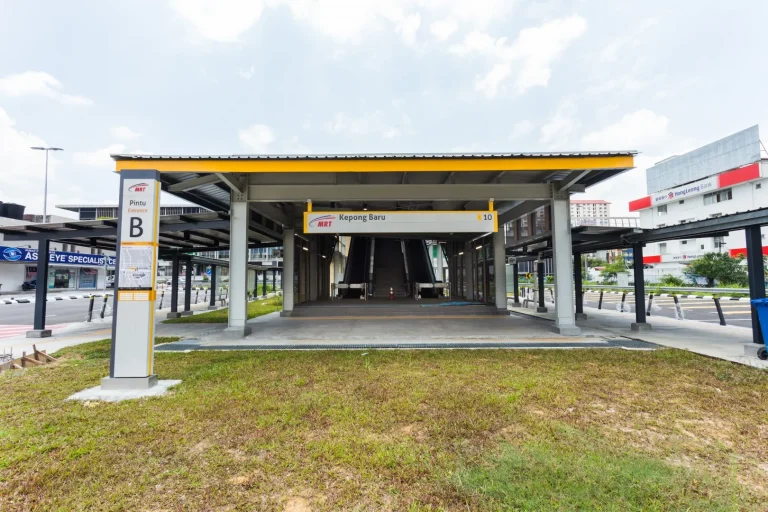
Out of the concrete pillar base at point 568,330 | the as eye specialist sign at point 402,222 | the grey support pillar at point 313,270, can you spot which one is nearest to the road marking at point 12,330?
the grey support pillar at point 313,270

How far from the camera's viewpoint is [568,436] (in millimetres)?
3348

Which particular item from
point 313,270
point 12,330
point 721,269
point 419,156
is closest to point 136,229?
point 419,156

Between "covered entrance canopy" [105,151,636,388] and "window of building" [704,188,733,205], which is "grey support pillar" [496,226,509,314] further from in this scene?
"window of building" [704,188,733,205]

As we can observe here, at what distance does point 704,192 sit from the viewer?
4222 cm

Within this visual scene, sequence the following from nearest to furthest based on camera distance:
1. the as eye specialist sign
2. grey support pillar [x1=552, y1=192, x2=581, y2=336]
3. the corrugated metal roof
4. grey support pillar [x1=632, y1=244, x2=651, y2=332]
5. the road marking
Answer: the corrugated metal roof, the as eye specialist sign, grey support pillar [x1=552, y1=192, x2=581, y2=336], grey support pillar [x1=632, y1=244, x2=651, y2=332], the road marking

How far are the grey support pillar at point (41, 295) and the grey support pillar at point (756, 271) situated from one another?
1623 cm

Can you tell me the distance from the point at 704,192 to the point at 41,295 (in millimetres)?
57482

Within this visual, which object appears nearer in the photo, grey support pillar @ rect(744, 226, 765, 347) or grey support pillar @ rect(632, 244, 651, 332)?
grey support pillar @ rect(744, 226, 765, 347)

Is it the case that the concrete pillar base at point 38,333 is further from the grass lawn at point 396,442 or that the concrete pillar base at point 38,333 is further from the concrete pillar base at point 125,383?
the concrete pillar base at point 125,383

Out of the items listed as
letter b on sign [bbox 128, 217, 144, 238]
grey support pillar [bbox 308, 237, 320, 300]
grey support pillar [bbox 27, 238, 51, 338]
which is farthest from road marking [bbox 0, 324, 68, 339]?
grey support pillar [bbox 308, 237, 320, 300]

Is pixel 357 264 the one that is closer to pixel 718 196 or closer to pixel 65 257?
pixel 65 257

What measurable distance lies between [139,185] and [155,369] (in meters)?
2.97

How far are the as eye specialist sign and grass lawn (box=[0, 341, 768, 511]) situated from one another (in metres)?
3.52

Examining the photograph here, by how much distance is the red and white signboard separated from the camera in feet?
121
